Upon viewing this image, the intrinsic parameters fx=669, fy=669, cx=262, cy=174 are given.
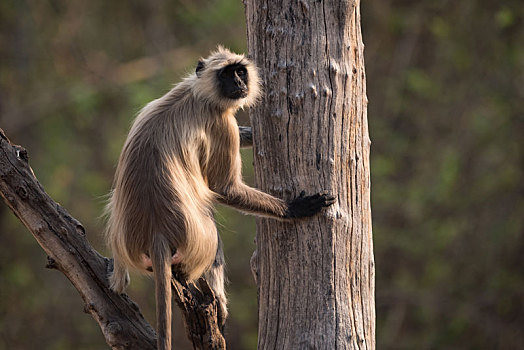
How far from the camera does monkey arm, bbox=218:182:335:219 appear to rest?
3139 mm

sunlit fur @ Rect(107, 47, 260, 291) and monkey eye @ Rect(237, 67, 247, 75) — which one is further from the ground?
monkey eye @ Rect(237, 67, 247, 75)

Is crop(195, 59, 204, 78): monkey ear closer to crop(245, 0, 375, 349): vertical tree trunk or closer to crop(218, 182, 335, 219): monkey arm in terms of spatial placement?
crop(245, 0, 375, 349): vertical tree trunk

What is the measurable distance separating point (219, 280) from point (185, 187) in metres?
0.70

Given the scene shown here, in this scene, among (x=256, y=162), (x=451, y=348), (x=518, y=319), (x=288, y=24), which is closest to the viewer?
(x=288, y=24)

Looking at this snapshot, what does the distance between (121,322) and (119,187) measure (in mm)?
664

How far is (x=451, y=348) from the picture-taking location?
8.43 m

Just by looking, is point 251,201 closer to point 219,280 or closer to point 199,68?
point 219,280

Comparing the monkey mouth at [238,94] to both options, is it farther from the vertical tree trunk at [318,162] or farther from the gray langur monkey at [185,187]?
the vertical tree trunk at [318,162]

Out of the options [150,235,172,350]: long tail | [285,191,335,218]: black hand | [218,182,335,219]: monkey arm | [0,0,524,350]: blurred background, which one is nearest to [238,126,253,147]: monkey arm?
[218,182,335,219]: monkey arm

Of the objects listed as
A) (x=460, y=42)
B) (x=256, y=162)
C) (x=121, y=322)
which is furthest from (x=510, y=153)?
(x=121, y=322)

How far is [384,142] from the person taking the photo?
8.95 m

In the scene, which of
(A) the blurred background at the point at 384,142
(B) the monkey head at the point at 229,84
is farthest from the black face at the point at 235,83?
(A) the blurred background at the point at 384,142

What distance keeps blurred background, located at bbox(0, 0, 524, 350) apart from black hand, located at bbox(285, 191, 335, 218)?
15.0 feet

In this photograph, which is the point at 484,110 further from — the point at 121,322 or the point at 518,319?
the point at 121,322
